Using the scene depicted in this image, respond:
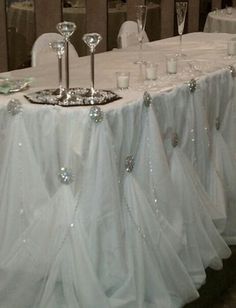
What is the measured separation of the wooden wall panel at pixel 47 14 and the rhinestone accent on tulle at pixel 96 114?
131 inches

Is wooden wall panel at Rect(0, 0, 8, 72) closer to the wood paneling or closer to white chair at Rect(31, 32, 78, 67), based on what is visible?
white chair at Rect(31, 32, 78, 67)

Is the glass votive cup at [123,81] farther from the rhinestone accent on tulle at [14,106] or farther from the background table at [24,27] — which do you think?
the background table at [24,27]

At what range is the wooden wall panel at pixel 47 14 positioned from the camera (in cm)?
488

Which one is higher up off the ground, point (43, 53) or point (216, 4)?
point (216, 4)

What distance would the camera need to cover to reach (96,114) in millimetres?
1738

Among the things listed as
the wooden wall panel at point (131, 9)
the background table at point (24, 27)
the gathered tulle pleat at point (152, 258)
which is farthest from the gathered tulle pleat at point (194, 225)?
the wooden wall panel at point (131, 9)

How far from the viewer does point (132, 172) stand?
1.95 meters

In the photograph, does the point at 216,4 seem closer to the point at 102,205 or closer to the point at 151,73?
the point at 151,73

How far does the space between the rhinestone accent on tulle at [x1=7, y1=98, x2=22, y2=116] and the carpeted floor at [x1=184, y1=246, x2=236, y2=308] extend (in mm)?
932

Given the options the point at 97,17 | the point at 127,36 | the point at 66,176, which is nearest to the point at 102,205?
the point at 66,176

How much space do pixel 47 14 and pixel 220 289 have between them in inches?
128

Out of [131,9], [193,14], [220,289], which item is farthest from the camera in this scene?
[193,14]

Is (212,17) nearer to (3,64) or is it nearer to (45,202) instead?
(3,64)

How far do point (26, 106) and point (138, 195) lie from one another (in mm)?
448
